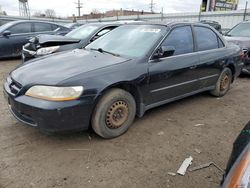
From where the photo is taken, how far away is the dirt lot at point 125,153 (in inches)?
95.4

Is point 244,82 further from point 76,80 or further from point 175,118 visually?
point 76,80

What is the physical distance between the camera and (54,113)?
2611 mm

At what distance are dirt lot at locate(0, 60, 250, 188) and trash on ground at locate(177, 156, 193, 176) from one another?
48 millimetres

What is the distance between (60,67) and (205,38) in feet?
9.47

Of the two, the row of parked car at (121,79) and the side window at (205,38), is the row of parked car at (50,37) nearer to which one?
the row of parked car at (121,79)

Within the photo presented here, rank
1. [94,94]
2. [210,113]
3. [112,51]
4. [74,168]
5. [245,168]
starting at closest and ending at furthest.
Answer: [245,168] → [74,168] → [94,94] → [112,51] → [210,113]

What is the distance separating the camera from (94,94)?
2.81m

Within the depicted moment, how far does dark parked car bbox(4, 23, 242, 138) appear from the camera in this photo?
2695 millimetres

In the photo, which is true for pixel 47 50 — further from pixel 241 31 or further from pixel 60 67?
pixel 241 31

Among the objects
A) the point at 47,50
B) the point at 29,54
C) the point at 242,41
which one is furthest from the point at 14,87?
the point at 242,41

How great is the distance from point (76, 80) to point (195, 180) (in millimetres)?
1727

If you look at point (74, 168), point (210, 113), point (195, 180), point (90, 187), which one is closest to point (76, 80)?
point (74, 168)

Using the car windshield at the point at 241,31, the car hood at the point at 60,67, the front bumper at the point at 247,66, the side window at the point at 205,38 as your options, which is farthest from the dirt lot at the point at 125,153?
the car windshield at the point at 241,31

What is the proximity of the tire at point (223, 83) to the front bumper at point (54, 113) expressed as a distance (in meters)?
3.14
